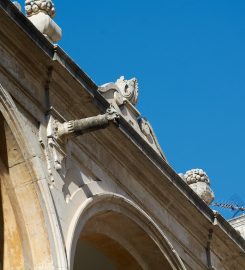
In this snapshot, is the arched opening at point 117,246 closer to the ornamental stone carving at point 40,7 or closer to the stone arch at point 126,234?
the stone arch at point 126,234

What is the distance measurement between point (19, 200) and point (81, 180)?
1572 mm

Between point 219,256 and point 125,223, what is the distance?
3.15 meters

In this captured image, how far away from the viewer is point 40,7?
57.9 ft

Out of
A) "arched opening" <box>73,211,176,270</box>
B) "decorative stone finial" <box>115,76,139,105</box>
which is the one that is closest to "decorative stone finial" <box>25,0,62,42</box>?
"decorative stone finial" <box>115,76,139,105</box>

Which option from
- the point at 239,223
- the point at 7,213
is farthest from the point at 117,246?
the point at 239,223

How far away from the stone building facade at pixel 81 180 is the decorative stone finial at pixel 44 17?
2cm

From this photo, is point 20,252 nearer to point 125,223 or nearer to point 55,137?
point 55,137

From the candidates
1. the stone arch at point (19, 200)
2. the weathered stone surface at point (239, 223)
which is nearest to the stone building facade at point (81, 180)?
the stone arch at point (19, 200)

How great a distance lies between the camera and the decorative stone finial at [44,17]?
17.4 meters

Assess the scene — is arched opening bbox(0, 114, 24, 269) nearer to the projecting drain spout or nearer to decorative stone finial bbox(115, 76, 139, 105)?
the projecting drain spout

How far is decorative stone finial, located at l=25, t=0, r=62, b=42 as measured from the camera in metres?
17.4

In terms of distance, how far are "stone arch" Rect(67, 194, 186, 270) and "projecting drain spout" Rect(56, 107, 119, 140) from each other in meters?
1.05

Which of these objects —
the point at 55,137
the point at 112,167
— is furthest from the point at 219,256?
the point at 55,137

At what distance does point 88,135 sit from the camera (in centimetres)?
1759
